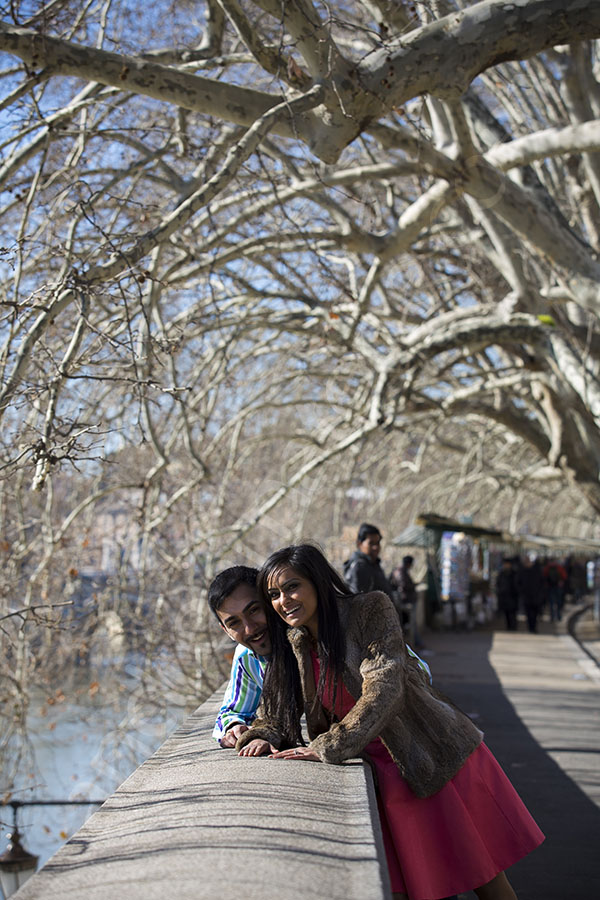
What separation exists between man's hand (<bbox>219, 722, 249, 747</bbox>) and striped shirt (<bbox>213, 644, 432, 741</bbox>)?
3 cm

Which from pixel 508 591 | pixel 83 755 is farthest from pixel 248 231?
pixel 83 755

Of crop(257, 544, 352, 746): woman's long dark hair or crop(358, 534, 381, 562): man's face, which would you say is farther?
crop(358, 534, 381, 562): man's face

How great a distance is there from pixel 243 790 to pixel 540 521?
38.6 m

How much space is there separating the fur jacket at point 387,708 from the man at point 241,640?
0.26 meters

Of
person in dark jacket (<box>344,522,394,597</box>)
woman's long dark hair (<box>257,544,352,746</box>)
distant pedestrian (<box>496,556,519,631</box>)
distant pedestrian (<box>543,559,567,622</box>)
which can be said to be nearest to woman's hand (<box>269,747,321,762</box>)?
woman's long dark hair (<box>257,544,352,746</box>)

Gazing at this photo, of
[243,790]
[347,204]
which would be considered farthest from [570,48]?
[243,790]

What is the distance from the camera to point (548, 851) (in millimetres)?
5441

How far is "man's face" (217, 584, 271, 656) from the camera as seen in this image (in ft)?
12.2

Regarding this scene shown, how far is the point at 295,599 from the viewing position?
3400 mm

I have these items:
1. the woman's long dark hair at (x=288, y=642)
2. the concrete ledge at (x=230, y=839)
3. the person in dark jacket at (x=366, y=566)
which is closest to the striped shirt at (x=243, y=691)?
the woman's long dark hair at (x=288, y=642)

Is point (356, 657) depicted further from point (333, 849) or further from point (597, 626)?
point (597, 626)

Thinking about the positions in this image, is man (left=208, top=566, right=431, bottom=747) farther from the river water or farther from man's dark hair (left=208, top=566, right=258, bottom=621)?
the river water

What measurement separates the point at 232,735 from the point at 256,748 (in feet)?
0.74

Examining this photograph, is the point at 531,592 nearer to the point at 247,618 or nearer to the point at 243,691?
the point at 243,691
